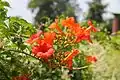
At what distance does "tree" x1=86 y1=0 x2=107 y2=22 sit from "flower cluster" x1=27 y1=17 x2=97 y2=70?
148 feet

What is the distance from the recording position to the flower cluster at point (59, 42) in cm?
178

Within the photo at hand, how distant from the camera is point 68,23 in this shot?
6.37ft

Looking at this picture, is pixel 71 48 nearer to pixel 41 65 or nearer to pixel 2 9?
pixel 41 65

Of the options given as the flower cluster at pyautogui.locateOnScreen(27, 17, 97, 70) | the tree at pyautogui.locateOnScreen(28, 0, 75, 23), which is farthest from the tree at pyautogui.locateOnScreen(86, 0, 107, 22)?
the flower cluster at pyautogui.locateOnScreen(27, 17, 97, 70)

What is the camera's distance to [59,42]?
1.91 metres

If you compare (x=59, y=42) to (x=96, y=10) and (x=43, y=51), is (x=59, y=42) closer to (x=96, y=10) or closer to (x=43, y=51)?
(x=43, y=51)

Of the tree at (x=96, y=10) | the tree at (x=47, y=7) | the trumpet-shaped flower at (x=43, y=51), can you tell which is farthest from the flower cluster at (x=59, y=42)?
the tree at (x=47, y=7)

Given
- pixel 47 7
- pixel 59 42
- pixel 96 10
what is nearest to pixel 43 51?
pixel 59 42

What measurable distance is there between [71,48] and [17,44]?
0.25 meters

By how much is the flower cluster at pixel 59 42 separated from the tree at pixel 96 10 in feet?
148

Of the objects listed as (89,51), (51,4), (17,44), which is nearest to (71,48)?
(17,44)

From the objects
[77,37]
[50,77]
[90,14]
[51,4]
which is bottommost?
[50,77]

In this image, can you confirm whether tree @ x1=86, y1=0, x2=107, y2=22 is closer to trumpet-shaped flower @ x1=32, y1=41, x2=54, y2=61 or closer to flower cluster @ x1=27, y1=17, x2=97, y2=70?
flower cluster @ x1=27, y1=17, x2=97, y2=70

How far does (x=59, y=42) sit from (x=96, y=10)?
47468 mm
